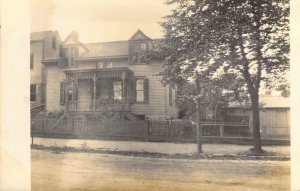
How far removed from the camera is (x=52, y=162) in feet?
12.0

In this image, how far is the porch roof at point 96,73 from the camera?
3855 millimetres

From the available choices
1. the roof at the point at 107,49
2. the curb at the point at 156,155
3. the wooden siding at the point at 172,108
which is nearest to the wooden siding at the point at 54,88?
the roof at the point at 107,49

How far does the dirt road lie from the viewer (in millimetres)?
3090

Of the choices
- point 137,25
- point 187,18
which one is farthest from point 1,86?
point 187,18

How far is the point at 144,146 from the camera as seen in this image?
3775 mm

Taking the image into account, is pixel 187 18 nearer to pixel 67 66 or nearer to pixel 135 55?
pixel 135 55

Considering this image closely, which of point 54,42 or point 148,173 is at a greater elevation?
point 54,42

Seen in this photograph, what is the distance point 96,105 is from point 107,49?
0.62m

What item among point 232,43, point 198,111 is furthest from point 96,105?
point 232,43

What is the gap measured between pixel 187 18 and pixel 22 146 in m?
1.99

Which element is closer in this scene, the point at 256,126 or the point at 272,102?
the point at 272,102

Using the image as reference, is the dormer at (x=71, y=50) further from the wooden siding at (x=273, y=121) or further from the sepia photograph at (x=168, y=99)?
the wooden siding at (x=273, y=121)

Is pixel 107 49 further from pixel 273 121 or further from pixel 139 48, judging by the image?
pixel 273 121

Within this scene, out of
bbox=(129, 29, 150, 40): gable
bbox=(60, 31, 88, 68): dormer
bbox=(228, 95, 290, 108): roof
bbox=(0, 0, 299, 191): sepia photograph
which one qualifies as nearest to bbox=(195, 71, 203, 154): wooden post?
bbox=(0, 0, 299, 191): sepia photograph
